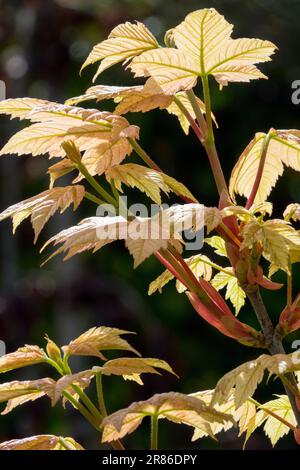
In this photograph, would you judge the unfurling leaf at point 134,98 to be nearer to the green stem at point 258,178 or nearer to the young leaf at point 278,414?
the green stem at point 258,178

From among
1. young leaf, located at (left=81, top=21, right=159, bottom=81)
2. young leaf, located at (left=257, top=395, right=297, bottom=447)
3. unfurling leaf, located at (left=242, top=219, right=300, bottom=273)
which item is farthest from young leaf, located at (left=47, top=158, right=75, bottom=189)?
young leaf, located at (left=257, top=395, right=297, bottom=447)

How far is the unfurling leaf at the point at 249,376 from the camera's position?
92 cm

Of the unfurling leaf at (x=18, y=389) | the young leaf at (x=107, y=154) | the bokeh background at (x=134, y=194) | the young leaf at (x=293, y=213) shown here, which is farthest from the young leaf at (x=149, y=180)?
the bokeh background at (x=134, y=194)

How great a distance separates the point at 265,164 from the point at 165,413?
325 millimetres

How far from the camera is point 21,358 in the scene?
1041 mm

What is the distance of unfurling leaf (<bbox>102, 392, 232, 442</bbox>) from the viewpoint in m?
0.95

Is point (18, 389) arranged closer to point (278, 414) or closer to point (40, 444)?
point (40, 444)

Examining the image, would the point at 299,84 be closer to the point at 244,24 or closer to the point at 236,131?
the point at 244,24

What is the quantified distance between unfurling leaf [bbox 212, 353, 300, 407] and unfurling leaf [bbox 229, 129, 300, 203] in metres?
0.23

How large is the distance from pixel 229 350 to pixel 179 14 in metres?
1.92

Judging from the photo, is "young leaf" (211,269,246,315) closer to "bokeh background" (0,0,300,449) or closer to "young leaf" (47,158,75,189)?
"young leaf" (47,158,75,189)

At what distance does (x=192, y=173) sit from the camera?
5809 mm

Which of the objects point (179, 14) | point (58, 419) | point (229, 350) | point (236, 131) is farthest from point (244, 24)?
point (58, 419)

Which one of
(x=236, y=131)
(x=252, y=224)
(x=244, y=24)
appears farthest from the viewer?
(x=236, y=131)
